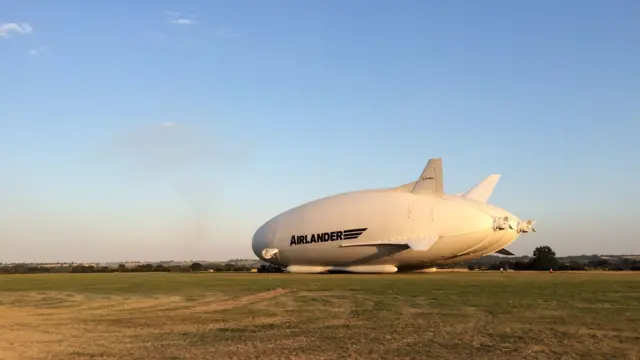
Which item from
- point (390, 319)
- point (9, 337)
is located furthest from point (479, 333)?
point (9, 337)

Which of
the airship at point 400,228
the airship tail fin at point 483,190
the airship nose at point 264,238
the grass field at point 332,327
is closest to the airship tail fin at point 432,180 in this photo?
the airship at point 400,228

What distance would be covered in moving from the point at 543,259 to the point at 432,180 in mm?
36882

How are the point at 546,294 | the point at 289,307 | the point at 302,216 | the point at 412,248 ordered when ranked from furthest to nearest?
1. the point at 302,216
2. the point at 412,248
3. the point at 546,294
4. the point at 289,307

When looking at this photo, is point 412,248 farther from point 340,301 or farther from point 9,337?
point 9,337

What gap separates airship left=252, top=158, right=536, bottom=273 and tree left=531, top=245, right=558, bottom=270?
922 inches

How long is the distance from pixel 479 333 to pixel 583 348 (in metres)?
2.92

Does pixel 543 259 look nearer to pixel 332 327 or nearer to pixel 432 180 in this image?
pixel 432 180

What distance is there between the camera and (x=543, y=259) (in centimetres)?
8506

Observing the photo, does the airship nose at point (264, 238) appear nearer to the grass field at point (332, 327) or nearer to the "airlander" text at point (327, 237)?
the "airlander" text at point (327, 237)

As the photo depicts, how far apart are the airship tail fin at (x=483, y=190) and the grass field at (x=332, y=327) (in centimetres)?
3549

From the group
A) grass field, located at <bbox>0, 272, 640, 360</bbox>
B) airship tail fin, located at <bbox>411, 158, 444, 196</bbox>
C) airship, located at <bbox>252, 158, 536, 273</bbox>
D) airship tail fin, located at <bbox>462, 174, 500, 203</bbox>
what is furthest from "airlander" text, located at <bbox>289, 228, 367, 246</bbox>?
grass field, located at <bbox>0, 272, 640, 360</bbox>

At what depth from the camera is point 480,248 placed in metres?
57.1

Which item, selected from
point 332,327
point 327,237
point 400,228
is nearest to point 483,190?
point 400,228

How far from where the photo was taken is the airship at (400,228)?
55.5 m
